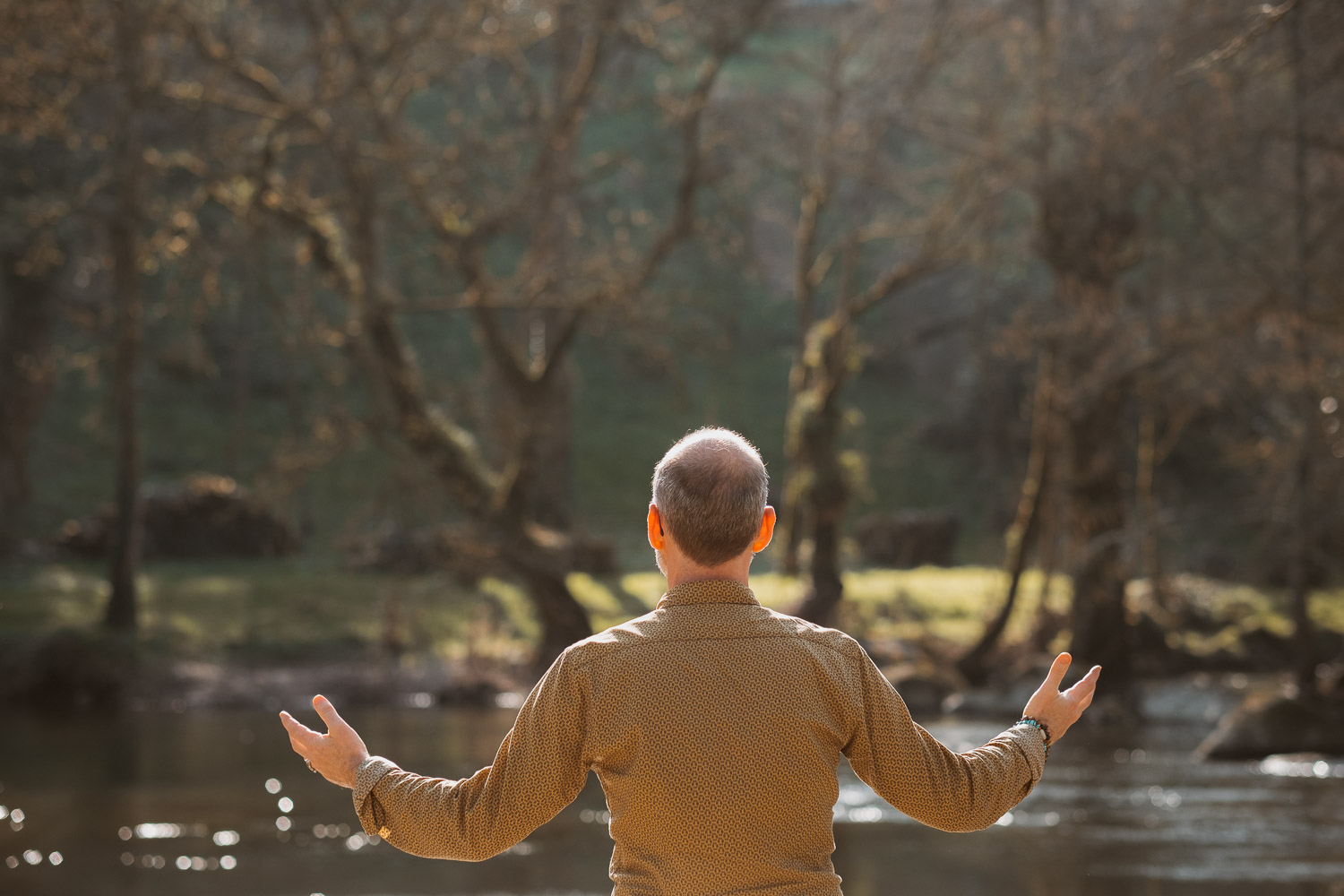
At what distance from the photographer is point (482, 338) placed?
17797mm

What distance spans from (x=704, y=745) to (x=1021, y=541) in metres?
16.2

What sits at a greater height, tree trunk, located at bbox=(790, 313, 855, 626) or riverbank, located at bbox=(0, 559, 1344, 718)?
tree trunk, located at bbox=(790, 313, 855, 626)

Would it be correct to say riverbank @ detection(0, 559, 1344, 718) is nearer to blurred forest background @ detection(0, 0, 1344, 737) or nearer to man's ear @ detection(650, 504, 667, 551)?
blurred forest background @ detection(0, 0, 1344, 737)

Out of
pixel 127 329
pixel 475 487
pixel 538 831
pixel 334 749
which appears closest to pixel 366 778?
pixel 334 749

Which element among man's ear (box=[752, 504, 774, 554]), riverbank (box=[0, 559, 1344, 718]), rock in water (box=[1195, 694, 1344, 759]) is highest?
man's ear (box=[752, 504, 774, 554])

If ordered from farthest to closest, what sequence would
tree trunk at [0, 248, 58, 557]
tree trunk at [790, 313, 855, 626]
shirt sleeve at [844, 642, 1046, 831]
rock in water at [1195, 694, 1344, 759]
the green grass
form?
tree trunk at [0, 248, 58, 557]
tree trunk at [790, 313, 855, 626]
the green grass
rock in water at [1195, 694, 1344, 759]
shirt sleeve at [844, 642, 1046, 831]

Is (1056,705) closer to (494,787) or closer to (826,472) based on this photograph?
(494,787)

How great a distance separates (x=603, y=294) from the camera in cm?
1641

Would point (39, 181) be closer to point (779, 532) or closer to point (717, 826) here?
point (779, 532)

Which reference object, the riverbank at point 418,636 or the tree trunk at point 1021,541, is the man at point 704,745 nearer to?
the riverbank at point 418,636

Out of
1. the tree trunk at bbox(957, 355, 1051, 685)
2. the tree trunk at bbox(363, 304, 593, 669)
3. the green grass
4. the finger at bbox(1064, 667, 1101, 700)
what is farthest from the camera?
the green grass

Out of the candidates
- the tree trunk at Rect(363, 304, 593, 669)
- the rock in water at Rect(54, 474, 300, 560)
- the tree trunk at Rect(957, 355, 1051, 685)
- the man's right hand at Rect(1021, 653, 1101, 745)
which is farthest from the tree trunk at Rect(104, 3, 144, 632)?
the man's right hand at Rect(1021, 653, 1101, 745)

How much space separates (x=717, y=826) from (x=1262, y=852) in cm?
758

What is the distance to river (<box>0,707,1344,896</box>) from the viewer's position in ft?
27.4
